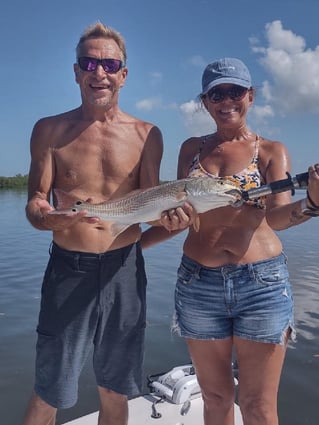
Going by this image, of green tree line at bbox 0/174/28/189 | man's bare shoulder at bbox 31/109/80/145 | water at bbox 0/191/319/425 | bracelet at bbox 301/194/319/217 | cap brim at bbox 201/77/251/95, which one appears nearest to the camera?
bracelet at bbox 301/194/319/217

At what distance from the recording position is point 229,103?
3.59 m

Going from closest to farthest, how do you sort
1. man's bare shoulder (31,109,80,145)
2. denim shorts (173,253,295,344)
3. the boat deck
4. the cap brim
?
denim shorts (173,253,295,344), the cap brim, man's bare shoulder (31,109,80,145), the boat deck

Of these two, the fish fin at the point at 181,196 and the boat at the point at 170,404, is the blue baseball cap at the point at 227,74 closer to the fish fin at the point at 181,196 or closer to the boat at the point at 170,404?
the fish fin at the point at 181,196

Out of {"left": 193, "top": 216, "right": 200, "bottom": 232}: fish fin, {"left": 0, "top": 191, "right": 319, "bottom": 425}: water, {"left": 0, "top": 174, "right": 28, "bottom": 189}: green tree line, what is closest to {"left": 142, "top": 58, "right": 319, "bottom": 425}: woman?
{"left": 193, "top": 216, "right": 200, "bottom": 232}: fish fin

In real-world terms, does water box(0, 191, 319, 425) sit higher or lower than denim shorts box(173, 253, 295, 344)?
lower

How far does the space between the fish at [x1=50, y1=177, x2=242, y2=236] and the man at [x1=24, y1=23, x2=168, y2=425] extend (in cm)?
16

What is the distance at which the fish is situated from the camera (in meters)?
3.43

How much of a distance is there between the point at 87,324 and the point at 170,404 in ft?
5.91

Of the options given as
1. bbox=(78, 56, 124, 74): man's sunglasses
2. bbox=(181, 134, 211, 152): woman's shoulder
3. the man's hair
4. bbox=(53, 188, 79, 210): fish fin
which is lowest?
bbox=(53, 188, 79, 210): fish fin

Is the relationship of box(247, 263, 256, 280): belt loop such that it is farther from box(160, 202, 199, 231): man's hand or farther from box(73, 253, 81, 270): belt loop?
box(73, 253, 81, 270): belt loop

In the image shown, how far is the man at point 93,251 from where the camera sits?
388cm

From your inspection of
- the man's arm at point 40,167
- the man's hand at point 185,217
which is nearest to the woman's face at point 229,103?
the man's hand at point 185,217

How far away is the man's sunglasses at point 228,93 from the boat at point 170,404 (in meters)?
3.05

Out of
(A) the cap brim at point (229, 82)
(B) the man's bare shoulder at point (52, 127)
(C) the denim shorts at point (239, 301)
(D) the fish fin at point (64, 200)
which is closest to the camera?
(C) the denim shorts at point (239, 301)
